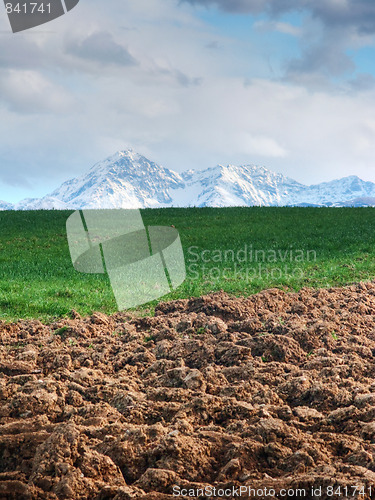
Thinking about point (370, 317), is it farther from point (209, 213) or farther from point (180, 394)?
point (209, 213)

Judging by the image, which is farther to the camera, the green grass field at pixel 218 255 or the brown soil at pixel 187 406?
the green grass field at pixel 218 255

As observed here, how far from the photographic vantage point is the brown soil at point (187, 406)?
3719 millimetres

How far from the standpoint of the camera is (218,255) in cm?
1605

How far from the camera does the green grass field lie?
36.5ft

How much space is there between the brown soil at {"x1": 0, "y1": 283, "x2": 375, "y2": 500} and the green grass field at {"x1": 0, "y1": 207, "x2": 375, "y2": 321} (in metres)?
2.68

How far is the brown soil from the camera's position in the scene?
3.72 meters

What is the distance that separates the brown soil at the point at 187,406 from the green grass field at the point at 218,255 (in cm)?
268

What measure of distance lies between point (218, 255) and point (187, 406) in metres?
11.4

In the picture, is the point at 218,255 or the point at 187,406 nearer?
the point at 187,406

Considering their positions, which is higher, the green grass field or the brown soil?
the brown soil

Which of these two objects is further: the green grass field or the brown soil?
the green grass field

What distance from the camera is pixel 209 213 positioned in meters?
26.3

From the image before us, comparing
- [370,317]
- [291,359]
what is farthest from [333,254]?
[291,359]

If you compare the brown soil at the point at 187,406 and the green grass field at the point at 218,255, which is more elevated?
the brown soil at the point at 187,406
